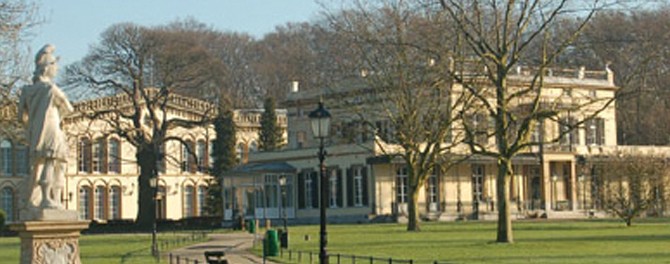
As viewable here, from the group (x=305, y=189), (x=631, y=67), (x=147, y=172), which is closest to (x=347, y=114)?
(x=305, y=189)

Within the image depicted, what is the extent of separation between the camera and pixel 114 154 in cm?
7819

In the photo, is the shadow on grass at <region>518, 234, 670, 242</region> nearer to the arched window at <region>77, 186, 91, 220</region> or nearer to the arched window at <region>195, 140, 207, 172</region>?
the arched window at <region>77, 186, 91, 220</region>

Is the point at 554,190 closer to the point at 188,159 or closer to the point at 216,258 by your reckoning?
the point at 188,159

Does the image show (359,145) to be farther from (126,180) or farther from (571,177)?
(126,180)

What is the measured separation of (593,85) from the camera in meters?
74.1

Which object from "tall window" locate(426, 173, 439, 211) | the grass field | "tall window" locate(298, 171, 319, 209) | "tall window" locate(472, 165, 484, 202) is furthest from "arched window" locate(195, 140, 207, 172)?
the grass field

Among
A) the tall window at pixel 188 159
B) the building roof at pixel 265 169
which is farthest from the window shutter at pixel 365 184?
the tall window at pixel 188 159

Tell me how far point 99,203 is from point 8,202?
610cm

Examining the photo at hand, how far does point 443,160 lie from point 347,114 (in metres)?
8.31

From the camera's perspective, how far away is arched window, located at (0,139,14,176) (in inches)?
2955

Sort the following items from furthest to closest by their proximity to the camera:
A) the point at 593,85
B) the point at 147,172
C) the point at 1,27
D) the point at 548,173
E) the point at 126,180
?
the point at 126,180
the point at 593,85
the point at 548,173
the point at 147,172
the point at 1,27

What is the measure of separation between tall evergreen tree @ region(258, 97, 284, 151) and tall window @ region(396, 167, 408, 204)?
15065 millimetres

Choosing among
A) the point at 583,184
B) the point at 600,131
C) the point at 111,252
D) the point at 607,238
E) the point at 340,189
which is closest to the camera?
the point at 607,238

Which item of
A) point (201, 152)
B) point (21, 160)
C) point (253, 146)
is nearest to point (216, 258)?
point (21, 160)
